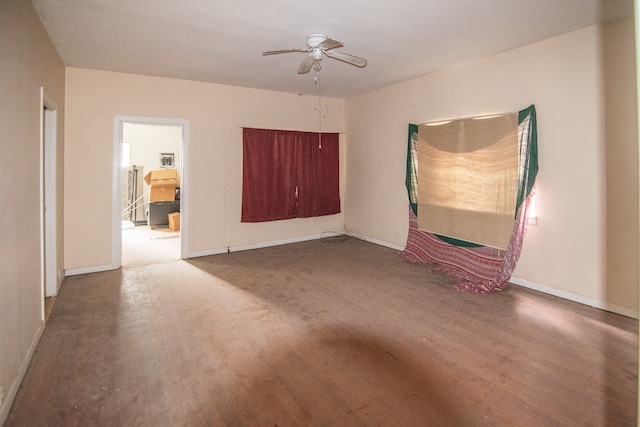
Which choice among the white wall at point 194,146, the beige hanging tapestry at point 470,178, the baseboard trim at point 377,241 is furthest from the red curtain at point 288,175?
the beige hanging tapestry at point 470,178

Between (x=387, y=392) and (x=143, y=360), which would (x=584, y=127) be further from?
(x=143, y=360)

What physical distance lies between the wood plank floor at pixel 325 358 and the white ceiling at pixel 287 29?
263 centimetres

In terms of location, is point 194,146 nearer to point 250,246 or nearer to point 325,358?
point 250,246

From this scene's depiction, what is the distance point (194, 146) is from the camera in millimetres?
5086

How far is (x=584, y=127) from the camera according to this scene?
3201mm

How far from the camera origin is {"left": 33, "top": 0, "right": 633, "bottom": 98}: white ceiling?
107 inches

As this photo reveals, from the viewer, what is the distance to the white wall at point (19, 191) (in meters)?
1.89

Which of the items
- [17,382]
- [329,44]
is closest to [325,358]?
[17,382]

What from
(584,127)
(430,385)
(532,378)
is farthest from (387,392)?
(584,127)

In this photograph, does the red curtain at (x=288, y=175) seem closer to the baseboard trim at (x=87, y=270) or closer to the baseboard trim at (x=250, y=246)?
the baseboard trim at (x=250, y=246)

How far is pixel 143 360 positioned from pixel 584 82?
4451 millimetres

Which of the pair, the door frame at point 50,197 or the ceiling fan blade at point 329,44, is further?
the door frame at point 50,197

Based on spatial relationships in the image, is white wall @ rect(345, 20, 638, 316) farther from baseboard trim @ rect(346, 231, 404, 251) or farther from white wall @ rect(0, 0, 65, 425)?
white wall @ rect(0, 0, 65, 425)

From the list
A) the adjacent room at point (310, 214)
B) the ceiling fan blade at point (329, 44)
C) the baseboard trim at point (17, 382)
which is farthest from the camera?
the ceiling fan blade at point (329, 44)
